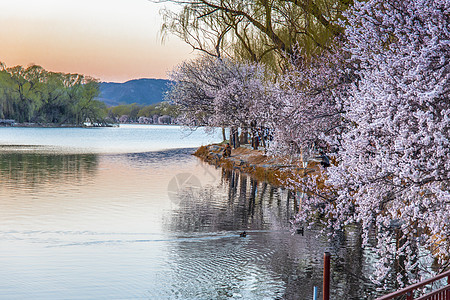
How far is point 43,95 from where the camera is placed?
175 m

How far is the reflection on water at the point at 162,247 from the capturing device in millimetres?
14086

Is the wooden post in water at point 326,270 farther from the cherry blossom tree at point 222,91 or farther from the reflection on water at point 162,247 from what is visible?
the cherry blossom tree at point 222,91

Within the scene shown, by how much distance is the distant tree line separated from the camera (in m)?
167

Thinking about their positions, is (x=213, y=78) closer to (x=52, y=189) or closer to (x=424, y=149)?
(x=52, y=189)

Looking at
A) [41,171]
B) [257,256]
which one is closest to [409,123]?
[257,256]

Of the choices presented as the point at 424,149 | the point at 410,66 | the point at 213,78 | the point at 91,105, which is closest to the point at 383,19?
the point at 410,66

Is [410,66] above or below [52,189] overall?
above

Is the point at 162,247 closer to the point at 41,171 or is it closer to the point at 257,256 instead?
the point at 257,256

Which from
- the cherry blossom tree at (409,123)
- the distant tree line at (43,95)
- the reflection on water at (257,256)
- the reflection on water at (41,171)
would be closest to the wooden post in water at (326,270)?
the cherry blossom tree at (409,123)

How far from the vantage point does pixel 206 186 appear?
35250 mm

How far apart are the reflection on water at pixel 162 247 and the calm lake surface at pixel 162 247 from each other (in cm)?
4

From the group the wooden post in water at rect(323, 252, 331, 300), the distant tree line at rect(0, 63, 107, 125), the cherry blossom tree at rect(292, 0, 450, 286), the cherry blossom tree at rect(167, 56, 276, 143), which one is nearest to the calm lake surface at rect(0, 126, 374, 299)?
the wooden post in water at rect(323, 252, 331, 300)

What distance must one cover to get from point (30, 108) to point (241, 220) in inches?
6467

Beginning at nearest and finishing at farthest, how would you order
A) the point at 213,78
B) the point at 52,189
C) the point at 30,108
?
the point at 52,189 < the point at 213,78 < the point at 30,108
